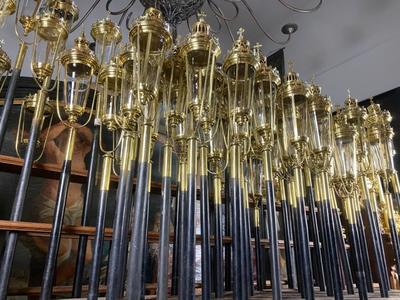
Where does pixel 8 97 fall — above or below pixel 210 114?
above

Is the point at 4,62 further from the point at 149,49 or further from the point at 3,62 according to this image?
the point at 149,49

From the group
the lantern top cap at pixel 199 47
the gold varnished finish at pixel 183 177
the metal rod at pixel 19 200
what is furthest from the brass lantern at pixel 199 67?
the metal rod at pixel 19 200

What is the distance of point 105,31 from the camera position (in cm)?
144

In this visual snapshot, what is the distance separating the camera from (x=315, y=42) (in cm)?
421

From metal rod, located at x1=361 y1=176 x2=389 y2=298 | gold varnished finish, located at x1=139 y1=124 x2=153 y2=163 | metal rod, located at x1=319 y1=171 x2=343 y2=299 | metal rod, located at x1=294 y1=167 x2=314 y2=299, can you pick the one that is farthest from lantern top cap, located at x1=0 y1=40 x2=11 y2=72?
metal rod, located at x1=361 y1=176 x2=389 y2=298

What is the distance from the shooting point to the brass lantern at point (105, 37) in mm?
Answer: 1428

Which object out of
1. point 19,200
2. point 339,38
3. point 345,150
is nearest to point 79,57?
point 19,200

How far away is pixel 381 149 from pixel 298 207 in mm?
1018

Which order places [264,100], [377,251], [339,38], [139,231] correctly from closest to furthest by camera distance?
[139,231]
[264,100]
[377,251]
[339,38]

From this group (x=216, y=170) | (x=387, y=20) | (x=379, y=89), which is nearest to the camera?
(x=216, y=170)

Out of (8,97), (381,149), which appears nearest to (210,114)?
(8,97)

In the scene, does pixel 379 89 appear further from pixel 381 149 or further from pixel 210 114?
pixel 210 114

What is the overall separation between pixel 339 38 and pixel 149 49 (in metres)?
3.72

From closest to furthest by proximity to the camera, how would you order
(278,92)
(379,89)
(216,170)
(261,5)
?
(278,92), (216,170), (379,89), (261,5)
